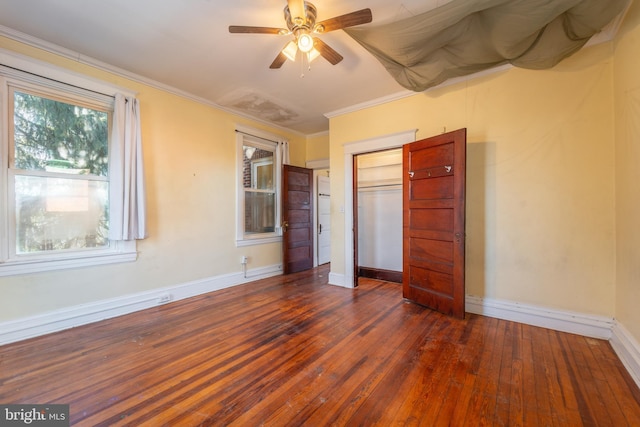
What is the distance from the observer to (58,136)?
9.04 ft

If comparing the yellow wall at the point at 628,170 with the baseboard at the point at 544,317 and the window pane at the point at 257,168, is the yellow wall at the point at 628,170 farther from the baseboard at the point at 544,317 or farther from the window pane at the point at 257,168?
the window pane at the point at 257,168

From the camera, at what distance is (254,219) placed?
189 inches

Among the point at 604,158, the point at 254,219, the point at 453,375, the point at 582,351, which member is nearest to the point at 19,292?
the point at 254,219

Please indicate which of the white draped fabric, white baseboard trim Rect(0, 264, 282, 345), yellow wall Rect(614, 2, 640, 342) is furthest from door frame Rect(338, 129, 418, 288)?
yellow wall Rect(614, 2, 640, 342)

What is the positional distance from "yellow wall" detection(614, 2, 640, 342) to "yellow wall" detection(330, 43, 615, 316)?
13 centimetres

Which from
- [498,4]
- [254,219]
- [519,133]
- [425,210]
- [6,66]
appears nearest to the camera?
[498,4]

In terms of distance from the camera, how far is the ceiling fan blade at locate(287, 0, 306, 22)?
5.98 feet

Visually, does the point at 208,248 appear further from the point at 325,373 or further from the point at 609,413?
the point at 609,413

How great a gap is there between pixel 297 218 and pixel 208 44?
10.6 feet

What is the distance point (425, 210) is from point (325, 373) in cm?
218

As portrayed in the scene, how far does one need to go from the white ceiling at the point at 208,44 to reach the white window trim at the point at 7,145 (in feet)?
0.72

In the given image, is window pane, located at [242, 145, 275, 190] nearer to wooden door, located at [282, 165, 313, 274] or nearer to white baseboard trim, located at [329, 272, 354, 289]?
wooden door, located at [282, 165, 313, 274]

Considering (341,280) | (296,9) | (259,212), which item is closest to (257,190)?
(259,212)

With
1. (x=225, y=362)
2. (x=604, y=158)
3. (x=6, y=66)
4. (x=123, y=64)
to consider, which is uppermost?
(x=123, y=64)
